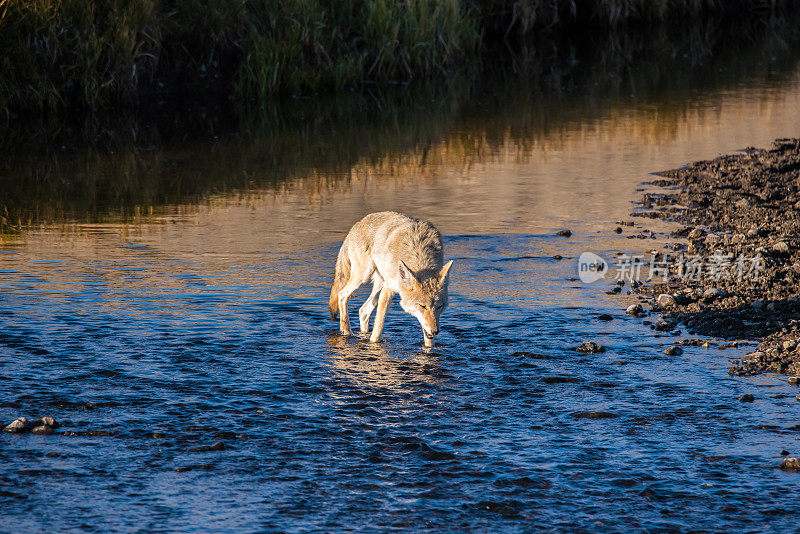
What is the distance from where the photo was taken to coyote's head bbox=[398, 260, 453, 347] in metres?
7.95

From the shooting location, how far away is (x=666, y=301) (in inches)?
361

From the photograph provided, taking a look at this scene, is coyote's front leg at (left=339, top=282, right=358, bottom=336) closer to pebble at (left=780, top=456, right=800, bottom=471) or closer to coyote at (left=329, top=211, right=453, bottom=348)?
coyote at (left=329, top=211, right=453, bottom=348)

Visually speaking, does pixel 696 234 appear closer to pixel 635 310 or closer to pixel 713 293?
pixel 713 293

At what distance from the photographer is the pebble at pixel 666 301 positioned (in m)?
9.16

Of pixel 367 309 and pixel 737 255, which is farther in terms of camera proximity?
pixel 737 255

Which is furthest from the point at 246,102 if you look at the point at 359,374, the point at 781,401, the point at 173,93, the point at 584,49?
the point at 781,401

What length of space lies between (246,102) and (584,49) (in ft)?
41.6

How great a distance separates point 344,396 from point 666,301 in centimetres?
341

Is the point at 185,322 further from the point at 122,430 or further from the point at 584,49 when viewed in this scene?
the point at 584,49

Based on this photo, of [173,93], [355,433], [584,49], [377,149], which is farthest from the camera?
[584,49]

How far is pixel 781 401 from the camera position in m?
7.00

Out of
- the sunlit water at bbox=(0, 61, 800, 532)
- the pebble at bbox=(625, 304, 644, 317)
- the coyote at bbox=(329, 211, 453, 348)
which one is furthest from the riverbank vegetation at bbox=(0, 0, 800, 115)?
the pebble at bbox=(625, 304, 644, 317)

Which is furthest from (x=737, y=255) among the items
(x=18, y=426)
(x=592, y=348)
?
(x=18, y=426)

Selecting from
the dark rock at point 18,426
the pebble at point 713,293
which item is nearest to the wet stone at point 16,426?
the dark rock at point 18,426
